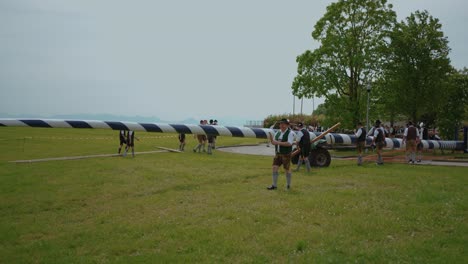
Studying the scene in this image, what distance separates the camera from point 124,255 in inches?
240

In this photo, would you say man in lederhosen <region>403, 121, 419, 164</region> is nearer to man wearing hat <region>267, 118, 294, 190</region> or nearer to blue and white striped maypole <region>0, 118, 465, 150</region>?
blue and white striped maypole <region>0, 118, 465, 150</region>

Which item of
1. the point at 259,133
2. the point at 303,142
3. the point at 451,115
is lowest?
the point at 303,142

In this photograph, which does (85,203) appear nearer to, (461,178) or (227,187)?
(227,187)

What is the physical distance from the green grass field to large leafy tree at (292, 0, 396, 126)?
55.1 ft

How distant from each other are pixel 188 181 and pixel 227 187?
1788 millimetres

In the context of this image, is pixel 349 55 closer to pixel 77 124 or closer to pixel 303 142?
pixel 303 142

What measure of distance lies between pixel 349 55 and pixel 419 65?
19.7 feet

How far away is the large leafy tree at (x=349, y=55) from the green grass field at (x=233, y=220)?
55.1 feet

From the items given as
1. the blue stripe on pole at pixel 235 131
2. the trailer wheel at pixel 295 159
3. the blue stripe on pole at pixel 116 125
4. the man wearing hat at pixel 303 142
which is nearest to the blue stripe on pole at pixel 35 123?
the blue stripe on pole at pixel 116 125

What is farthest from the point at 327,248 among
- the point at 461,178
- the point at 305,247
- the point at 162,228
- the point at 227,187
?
the point at 461,178

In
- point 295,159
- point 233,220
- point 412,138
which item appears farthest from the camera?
point 412,138

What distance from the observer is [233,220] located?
7.72 meters

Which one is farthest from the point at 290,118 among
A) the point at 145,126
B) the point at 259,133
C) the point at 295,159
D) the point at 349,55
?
the point at 145,126

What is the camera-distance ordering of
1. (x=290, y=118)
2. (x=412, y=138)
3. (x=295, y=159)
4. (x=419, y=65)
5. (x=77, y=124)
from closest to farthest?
(x=77, y=124) < (x=295, y=159) < (x=412, y=138) < (x=419, y=65) < (x=290, y=118)
